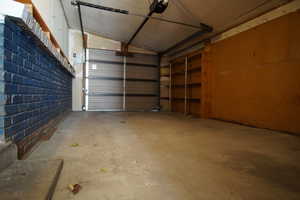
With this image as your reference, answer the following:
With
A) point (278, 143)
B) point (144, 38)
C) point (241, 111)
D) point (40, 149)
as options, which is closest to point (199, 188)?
point (40, 149)

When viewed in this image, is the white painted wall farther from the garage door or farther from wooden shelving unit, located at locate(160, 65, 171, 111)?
wooden shelving unit, located at locate(160, 65, 171, 111)

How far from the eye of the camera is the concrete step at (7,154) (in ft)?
3.56

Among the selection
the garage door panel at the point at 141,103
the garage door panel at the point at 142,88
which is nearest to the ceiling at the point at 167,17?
the garage door panel at the point at 142,88

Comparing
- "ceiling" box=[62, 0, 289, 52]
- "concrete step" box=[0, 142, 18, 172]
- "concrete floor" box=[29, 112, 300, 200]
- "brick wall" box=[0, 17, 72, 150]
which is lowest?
"concrete floor" box=[29, 112, 300, 200]

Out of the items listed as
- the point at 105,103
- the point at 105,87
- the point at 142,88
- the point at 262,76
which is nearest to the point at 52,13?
the point at 105,87

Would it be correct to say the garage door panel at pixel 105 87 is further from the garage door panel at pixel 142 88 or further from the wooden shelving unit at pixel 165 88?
the wooden shelving unit at pixel 165 88

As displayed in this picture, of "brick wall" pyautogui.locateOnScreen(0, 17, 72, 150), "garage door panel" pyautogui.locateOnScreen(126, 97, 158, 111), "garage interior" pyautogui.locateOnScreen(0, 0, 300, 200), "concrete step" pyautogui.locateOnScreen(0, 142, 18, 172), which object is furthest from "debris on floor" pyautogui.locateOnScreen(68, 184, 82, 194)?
"garage door panel" pyautogui.locateOnScreen(126, 97, 158, 111)

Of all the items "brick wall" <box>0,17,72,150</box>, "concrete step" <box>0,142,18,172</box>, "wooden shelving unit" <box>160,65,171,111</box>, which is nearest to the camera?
"concrete step" <box>0,142,18,172</box>

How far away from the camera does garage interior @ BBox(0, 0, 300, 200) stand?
3.68 feet

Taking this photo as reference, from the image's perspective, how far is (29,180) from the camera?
1.00 metres

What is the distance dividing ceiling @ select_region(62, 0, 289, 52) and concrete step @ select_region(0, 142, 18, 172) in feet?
11.4

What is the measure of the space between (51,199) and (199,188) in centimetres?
90

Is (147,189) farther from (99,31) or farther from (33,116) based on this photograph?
(99,31)

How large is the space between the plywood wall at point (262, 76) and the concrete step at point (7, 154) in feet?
12.2
